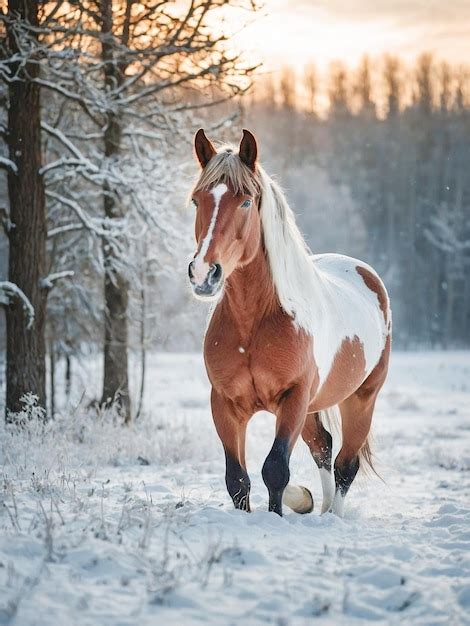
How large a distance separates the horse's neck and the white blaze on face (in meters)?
0.53

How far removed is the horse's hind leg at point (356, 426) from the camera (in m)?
5.68

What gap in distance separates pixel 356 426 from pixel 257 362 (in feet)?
7.11

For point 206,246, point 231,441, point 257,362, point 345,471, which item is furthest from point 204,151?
point 345,471

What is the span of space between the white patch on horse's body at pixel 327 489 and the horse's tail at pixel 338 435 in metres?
0.46

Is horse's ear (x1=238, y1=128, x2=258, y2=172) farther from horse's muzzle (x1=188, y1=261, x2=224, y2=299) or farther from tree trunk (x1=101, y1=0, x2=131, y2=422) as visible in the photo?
tree trunk (x1=101, y1=0, x2=131, y2=422)

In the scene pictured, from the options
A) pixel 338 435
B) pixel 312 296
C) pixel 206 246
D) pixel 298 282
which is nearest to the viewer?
pixel 206 246

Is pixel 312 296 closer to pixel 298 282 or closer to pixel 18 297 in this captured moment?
pixel 298 282

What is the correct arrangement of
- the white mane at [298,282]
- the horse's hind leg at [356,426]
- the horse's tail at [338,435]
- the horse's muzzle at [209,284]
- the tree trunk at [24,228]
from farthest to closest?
1. the tree trunk at [24,228]
2. the horse's tail at [338,435]
3. the horse's hind leg at [356,426]
4. the white mane at [298,282]
5. the horse's muzzle at [209,284]

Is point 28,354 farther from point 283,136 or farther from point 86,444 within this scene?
point 283,136

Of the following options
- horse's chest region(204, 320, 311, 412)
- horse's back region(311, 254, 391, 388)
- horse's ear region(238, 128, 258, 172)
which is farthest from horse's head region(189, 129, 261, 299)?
horse's back region(311, 254, 391, 388)

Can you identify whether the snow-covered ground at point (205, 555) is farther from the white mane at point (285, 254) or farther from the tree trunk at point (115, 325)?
the tree trunk at point (115, 325)

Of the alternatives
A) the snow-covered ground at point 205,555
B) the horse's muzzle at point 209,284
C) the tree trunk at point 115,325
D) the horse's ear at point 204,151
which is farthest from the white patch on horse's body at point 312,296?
the tree trunk at point 115,325

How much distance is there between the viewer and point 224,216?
3920mm

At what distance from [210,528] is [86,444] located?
411 cm
